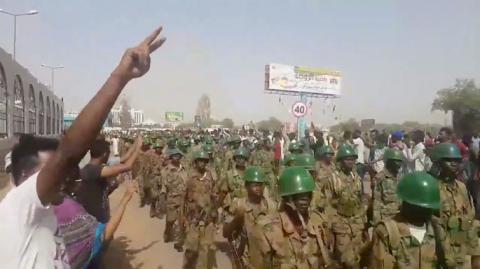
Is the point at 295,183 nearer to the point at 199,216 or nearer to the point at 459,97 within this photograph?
the point at 199,216

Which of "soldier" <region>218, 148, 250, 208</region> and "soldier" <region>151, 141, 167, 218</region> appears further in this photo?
"soldier" <region>151, 141, 167, 218</region>

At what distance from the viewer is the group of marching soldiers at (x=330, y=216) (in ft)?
9.92

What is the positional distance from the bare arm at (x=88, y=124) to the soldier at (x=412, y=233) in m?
2.14

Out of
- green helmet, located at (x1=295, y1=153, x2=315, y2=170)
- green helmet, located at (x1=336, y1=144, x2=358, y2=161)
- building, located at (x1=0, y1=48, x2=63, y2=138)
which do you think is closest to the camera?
green helmet, located at (x1=336, y1=144, x2=358, y2=161)

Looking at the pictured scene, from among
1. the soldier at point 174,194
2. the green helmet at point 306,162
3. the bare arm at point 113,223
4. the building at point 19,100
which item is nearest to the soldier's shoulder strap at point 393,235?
the bare arm at point 113,223

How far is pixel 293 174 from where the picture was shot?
3.35 metres

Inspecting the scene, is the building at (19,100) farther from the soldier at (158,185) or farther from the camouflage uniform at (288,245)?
the camouflage uniform at (288,245)

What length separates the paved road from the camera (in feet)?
24.1

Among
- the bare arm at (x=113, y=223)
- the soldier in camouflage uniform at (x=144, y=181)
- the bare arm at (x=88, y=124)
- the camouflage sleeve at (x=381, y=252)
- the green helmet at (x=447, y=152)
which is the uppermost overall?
the bare arm at (x=88, y=124)

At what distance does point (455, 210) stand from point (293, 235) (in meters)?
2.14

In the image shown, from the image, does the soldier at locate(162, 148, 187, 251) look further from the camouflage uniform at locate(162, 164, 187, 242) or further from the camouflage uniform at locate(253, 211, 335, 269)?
the camouflage uniform at locate(253, 211, 335, 269)

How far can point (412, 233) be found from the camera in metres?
2.99

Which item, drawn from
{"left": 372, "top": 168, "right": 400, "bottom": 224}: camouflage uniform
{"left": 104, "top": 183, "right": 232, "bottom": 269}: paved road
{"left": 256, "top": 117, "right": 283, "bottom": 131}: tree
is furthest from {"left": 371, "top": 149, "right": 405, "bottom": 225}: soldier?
{"left": 256, "top": 117, "right": 283, "bottom": 131}: tree

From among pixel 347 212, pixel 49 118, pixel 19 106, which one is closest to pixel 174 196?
pixel 347 212
